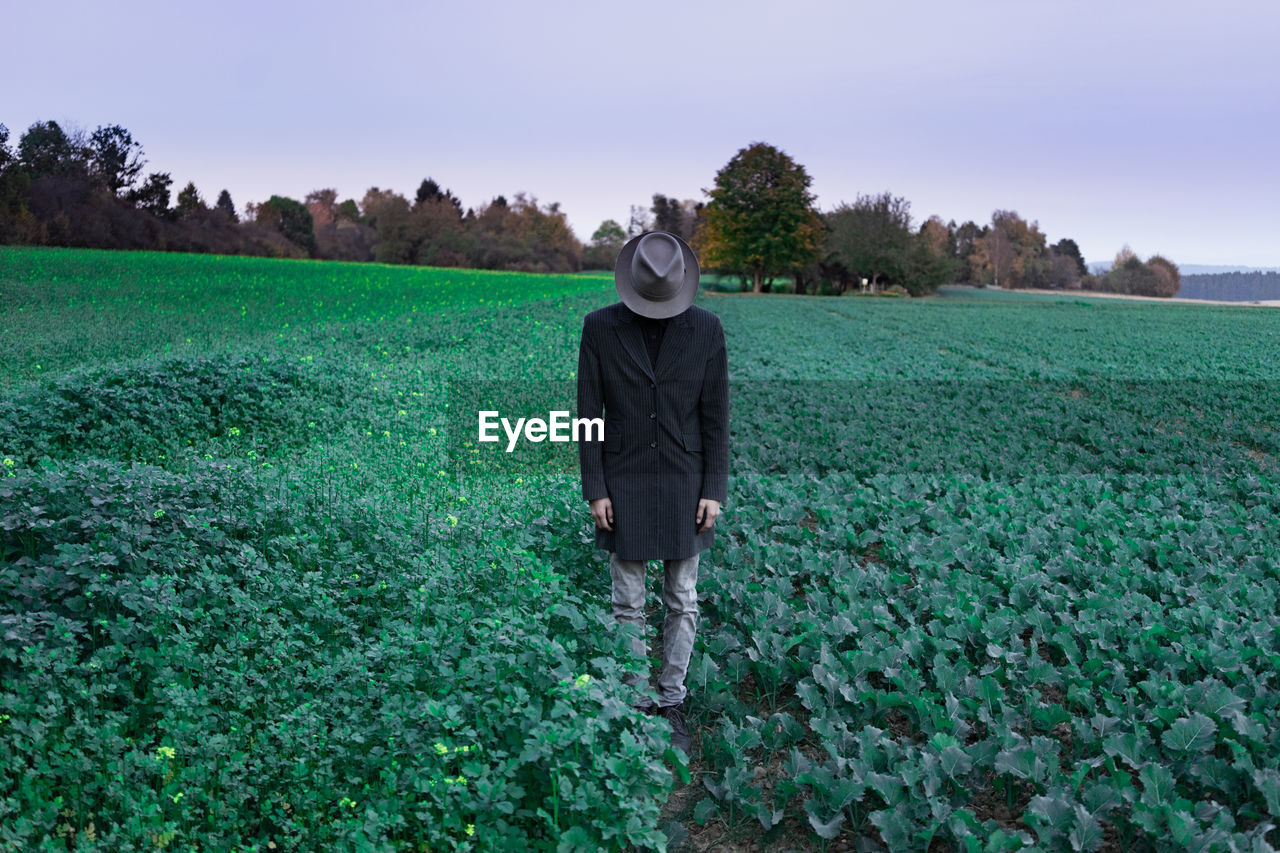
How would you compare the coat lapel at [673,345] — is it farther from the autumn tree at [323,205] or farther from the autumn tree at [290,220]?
the autumn tree at [323,205]

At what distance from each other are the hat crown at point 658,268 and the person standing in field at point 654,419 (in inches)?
0.8

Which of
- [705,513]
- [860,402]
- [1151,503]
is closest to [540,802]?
[705,513]

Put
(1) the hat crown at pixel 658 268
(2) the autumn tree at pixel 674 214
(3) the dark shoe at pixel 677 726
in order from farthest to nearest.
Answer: (2) the autumn tree at pixel 674 214 < (3) the dark shoe at pixel 677 726 < (1) the hat crown at pixel 658 268

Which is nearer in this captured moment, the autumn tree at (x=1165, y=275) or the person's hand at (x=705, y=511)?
the person's hand at (x=705, y=511)

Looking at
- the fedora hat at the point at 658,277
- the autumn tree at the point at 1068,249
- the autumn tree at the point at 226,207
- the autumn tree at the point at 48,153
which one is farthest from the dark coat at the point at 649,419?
the autumn tree at the point at 1068,249

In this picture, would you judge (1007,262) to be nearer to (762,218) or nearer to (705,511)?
(762,218)

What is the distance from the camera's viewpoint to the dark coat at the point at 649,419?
388 cm

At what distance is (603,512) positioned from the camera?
3.89 metres

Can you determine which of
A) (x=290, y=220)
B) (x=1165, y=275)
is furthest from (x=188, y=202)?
(x=1165, y=275)

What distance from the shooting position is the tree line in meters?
30.3

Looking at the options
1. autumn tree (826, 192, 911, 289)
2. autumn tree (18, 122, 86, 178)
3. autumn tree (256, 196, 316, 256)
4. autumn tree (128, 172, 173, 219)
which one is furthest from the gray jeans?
autumn tree (826, 192, 911, 289)

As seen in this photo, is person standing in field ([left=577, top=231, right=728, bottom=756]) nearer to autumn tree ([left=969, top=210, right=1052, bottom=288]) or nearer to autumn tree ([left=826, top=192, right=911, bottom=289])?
autumn tree ([left=826, top=192, right=911, bottom=289])

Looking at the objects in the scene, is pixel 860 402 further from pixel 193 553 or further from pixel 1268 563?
pixel 193 553

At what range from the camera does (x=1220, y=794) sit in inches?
143
